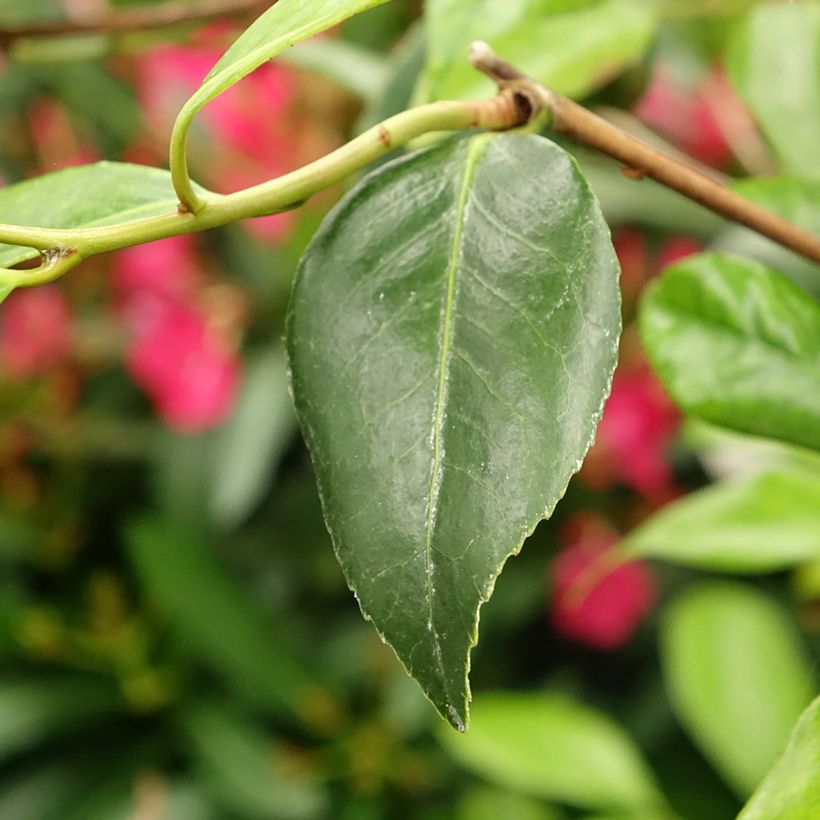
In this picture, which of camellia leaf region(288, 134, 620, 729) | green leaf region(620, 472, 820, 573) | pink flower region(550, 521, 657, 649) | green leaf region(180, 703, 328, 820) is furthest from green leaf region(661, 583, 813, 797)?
camellia leaf region(288, 134, 620, 729)

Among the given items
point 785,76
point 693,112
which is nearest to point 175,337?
point 693,112

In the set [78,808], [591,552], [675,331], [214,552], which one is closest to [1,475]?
[214,552]

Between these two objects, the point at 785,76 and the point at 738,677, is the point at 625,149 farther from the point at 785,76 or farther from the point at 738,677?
the point at 738,677

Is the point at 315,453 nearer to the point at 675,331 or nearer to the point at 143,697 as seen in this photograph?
the point at 675,331

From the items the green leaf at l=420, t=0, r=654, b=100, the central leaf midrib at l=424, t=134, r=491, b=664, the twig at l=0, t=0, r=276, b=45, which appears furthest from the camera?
the twig at l=0, t=0, r=276, b=45

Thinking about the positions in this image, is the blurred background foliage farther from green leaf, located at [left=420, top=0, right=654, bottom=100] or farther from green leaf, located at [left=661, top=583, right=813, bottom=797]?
green leaf, located at [left=420, top=0, right=654, bottom=100]

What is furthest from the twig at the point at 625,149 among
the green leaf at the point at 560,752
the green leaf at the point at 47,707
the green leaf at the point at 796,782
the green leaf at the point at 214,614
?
the green leaf at the point at 47,707
